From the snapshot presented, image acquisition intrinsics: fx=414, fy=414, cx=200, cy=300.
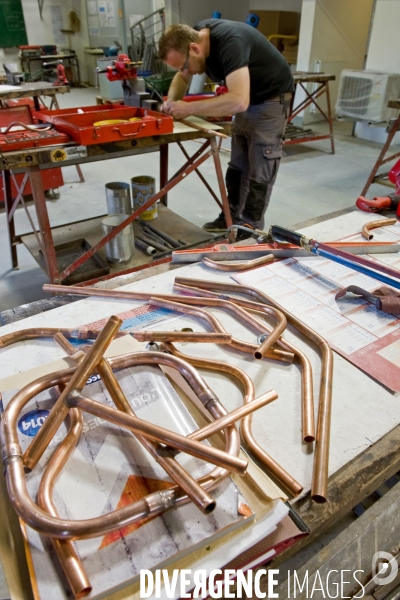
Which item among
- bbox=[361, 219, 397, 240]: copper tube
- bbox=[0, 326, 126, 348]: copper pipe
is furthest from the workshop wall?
bbox=[0, 326, 126, 348]: copper pipe

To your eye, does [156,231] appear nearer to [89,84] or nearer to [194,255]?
[194,255]

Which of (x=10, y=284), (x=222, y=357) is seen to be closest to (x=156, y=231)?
(x=10, y=284)

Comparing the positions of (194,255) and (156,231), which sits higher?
(194,255)

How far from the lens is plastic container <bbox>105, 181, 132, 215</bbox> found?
2504 mm

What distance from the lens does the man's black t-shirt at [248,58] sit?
2176 millimetres

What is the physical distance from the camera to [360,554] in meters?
0.77

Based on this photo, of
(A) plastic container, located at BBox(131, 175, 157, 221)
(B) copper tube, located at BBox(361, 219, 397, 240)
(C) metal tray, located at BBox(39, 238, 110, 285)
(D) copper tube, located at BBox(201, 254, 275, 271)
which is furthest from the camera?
(A) plastic container, located at BBox(131, 175, 157, 221)

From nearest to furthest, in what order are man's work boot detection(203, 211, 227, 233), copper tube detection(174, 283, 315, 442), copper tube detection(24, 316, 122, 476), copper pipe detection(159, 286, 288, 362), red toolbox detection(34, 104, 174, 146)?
copper tube detection(24, 316, 122, 476) → copper tube detection(174, 283, 315, 442) → copper pipe detection(159, 286, 288, 362) → red toolbox detection(34, 104, 174, 146) → man's work boot detection(203, 211, 227, 233)

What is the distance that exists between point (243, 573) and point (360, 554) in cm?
29

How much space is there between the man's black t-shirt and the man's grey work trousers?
0.08m

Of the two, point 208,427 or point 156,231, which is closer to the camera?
point 208,427

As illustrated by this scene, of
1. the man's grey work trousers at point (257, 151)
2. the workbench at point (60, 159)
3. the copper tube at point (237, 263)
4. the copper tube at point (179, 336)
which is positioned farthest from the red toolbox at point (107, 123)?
the copper tube at point (179, 336)

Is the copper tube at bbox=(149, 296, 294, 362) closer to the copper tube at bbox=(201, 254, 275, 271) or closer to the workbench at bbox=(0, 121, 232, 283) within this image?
the copper tube at bbox=(201, 254, 275, 271)

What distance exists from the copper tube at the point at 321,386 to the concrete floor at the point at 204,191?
1.61m
